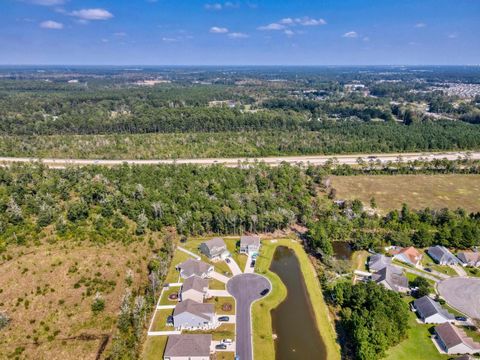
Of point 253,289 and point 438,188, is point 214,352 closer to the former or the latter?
point 253,289

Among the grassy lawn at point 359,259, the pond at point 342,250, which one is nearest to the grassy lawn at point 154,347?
the grassy lawn at point 359,259

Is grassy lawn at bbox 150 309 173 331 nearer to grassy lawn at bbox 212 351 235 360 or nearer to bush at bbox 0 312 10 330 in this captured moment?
grassy lawn at bbox 212 351 235 360

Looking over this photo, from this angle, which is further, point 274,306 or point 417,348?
point 274,306

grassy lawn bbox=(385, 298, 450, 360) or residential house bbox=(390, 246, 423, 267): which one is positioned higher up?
residential house bbox=(390, 246, 423, 267)

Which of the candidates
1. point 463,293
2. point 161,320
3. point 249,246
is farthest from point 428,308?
point 161,320

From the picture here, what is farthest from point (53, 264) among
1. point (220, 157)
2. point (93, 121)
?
point (93, 121)

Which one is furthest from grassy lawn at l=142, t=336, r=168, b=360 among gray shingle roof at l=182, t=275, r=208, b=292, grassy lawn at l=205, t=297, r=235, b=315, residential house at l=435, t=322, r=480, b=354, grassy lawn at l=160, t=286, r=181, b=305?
residential house at l=435, t=322, r=480, b=354

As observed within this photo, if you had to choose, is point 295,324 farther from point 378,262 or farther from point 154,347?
point 378,262
